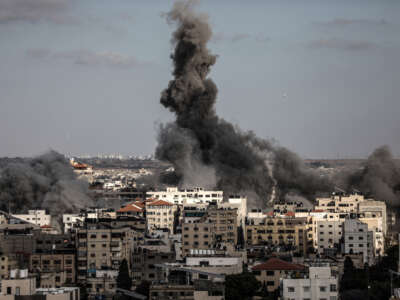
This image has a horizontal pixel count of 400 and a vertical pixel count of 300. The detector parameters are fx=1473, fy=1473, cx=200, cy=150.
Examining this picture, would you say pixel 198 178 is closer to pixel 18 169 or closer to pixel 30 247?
pixel 18 169

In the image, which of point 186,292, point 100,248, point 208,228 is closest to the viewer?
point 186,292

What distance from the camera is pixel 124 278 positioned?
7238cm

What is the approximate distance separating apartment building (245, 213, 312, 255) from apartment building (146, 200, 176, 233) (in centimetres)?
905

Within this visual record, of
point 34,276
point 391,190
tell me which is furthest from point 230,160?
point 34,276

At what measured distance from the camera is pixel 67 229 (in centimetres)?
9775

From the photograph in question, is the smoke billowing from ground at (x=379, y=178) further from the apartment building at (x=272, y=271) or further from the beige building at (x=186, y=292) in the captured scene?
the beige building at (x=186, y=292)

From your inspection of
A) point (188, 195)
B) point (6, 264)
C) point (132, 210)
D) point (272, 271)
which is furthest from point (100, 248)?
point (188, 195)

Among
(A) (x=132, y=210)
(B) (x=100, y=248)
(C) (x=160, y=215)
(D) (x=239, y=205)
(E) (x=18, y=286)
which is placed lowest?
(E) (x=18, y=286)

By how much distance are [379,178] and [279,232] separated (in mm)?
28353

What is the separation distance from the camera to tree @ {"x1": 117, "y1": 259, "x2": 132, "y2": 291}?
71562 millimetres

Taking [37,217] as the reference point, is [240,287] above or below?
below

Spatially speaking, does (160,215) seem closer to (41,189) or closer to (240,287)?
(41,189)

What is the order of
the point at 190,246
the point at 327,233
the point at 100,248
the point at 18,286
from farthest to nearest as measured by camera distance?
the point at 327,233
the point at 190,246
the point at 100,248
the point at 18,286

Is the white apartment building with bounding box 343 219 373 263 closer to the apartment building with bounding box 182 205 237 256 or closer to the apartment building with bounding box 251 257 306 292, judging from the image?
the apartment building with bounding box 182 205 237 256
